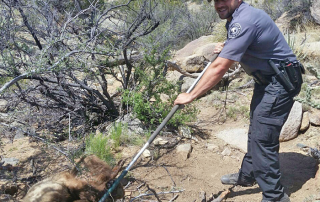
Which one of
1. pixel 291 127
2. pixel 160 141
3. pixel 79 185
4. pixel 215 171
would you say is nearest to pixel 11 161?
pixel 79 185

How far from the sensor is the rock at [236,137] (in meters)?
4.63

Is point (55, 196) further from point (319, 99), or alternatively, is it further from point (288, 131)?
point (319, 99)

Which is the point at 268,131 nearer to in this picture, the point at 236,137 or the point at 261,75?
the point at 261,75

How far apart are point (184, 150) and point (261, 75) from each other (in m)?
1.65

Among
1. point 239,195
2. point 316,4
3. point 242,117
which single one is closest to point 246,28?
point 239,195

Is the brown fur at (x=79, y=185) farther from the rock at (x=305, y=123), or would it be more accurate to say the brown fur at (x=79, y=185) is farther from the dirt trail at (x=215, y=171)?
the rock at (x=305, y=123)

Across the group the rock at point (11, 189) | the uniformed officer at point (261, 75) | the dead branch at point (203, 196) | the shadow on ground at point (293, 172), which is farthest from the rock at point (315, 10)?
the rock at point (11, 189)

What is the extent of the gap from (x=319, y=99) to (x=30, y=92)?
458 cm

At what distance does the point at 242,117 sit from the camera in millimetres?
5484

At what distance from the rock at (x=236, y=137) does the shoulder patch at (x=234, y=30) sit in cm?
224

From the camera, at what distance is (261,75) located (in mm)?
3006

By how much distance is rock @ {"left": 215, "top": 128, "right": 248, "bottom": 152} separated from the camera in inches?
182

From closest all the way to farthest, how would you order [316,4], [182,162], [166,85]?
[182,162] < [166,85] < [316,4]

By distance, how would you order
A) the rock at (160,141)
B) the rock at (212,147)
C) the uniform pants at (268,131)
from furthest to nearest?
the rock at (212,147) → the rock at (160,141) → the uniform pants at (268,131)
